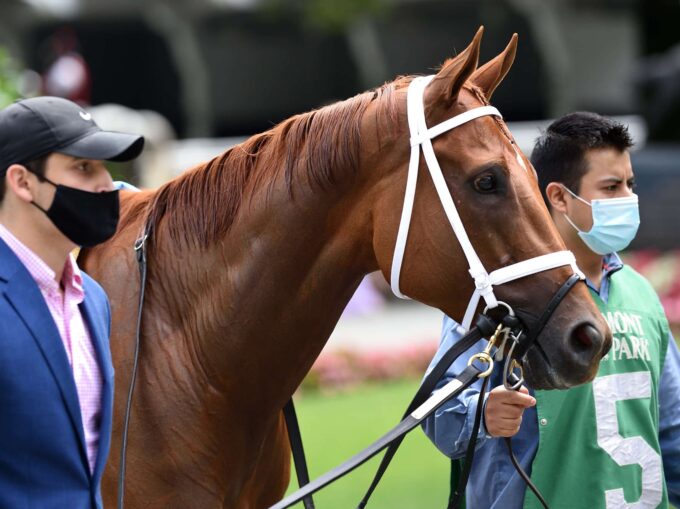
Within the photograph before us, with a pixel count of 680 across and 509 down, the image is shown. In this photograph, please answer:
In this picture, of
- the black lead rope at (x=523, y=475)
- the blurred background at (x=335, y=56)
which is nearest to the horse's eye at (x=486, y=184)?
the black lead rope at (x=523, y=475)

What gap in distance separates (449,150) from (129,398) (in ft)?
3.34

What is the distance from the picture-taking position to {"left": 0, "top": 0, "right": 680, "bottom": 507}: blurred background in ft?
47.6

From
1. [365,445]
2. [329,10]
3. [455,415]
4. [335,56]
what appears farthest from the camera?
[335,56]

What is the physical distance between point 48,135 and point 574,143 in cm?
162

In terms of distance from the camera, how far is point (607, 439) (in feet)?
10.6

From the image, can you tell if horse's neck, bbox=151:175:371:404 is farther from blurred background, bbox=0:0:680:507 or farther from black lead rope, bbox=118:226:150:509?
blurred background, bbox=0:0:680:507

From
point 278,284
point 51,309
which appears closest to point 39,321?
point 51,309

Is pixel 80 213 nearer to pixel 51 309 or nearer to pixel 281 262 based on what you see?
pixel 51 309

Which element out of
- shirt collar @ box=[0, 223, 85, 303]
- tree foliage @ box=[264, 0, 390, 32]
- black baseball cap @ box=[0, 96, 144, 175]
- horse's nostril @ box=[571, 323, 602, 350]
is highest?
black baseball cap @ box=[0, 96, 144, 175]

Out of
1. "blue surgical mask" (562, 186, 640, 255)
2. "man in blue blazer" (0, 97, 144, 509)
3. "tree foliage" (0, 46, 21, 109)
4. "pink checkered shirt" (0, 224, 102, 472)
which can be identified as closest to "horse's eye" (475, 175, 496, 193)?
"blue surgical mask" (562, 186, 640, 255)

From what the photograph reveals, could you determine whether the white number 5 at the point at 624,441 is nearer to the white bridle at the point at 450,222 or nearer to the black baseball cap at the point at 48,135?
the white bridle at the point at 450,222

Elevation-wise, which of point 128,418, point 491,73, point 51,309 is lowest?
point 128,418

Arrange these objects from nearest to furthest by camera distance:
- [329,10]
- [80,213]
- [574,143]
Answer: [80,213], [574,143], [329,10]

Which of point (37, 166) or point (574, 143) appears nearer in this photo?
point (37, 166)
